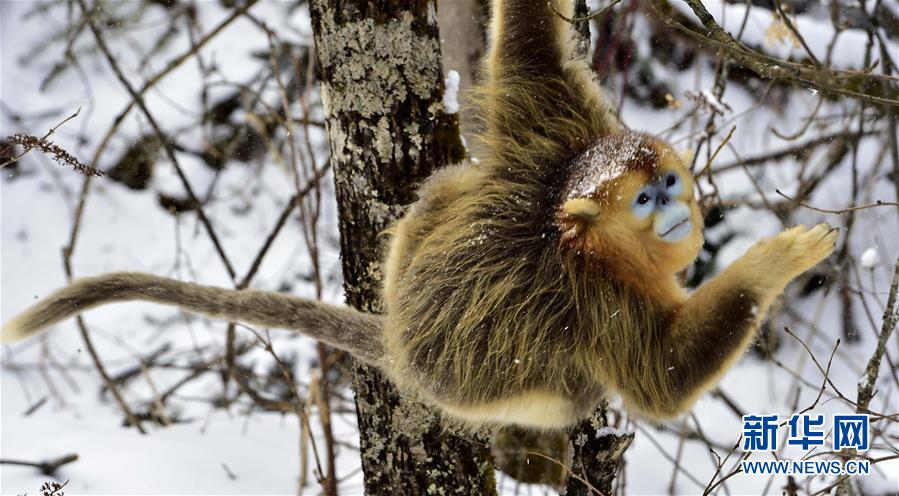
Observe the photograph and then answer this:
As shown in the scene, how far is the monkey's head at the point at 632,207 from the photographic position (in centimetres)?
206

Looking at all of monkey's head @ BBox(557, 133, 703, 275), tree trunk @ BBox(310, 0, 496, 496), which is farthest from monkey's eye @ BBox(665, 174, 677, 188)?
tree trunk @ BBox(310, 0, 496, 496)

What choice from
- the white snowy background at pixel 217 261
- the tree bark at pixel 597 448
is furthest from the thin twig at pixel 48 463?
the tree bark at pixel 597 448

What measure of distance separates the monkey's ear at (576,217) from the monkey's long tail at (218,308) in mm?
648

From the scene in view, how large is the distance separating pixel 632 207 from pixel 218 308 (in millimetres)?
1188

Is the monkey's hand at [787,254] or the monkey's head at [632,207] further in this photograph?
the monkey's hand at [787,254]

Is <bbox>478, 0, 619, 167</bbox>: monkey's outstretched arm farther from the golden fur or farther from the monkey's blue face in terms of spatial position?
the monkey's blue face

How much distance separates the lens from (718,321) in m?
2.29

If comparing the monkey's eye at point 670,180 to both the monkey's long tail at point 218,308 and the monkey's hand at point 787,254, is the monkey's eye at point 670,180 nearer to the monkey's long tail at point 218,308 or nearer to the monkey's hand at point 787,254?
the monkey's hand at point 787,254

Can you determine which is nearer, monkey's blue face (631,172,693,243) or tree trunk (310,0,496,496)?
monkey's blue face (631,172,693,243)

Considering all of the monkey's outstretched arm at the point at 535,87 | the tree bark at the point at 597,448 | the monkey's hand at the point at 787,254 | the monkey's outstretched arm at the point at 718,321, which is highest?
the monkey's outstretched arm at the point at 535,87

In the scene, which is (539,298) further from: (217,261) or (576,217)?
(217,261)

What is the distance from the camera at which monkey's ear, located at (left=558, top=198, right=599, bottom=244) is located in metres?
2.05

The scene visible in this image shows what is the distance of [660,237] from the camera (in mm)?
2127

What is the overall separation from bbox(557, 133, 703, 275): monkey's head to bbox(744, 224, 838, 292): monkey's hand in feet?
0.67
